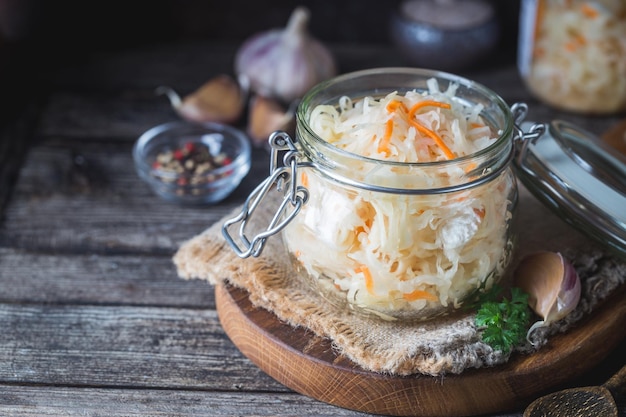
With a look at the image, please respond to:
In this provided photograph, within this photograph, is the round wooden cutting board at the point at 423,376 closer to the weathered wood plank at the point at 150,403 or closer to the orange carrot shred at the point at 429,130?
the weathered wood plank at the point at 150,403

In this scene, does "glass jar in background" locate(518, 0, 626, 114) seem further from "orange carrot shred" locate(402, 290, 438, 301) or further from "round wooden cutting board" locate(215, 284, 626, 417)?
"orange carrot shred" locate(402, 290, 438, 301)

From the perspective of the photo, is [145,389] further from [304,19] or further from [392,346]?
[304,19]

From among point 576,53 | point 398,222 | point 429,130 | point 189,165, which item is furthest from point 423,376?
point 576,53

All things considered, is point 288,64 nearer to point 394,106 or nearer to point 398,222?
point 394,106

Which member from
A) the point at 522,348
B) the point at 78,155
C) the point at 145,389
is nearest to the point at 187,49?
the point at 78,155

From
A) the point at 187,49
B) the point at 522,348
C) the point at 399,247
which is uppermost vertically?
the point at 399,247

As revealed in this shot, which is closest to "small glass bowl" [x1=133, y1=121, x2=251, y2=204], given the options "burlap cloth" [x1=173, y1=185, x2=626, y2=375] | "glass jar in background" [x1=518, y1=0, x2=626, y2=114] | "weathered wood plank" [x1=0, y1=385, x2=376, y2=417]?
"burlap cloth" [x1=173, y1=185, x2=626, y2=375]

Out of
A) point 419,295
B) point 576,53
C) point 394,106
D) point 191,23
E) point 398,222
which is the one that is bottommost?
point 191,23
